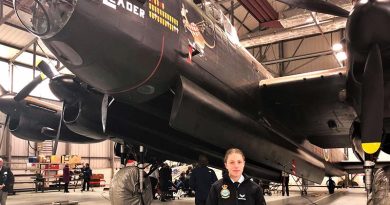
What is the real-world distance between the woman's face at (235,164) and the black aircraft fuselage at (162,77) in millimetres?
2505

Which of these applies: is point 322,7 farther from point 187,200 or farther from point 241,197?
point 187,200

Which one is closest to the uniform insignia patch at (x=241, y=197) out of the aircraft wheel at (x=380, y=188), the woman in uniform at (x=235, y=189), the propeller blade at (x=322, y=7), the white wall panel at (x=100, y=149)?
the woman in uniform at (x=235, y=189)

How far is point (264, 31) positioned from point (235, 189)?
17249 millimetres

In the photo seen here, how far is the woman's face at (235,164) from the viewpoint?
2.96 meters

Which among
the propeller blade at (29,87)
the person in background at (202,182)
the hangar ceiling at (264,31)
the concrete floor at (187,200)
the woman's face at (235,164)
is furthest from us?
the hangar ceiling at (264,31)

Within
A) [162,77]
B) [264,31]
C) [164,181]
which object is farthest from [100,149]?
[162,77]

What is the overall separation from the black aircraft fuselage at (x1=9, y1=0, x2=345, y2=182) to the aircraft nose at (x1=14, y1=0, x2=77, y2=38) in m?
0.01

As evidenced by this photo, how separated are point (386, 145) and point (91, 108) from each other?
602 centimetres

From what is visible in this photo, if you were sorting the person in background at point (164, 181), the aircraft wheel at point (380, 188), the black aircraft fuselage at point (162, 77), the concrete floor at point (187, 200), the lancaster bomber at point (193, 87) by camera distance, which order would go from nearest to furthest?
the black aircraft fuselage at point (162, 77), the lancaster bomber at point (193, 87), the aircraft wheel at point (380, 188), the concrete floor at point (187, 200), the person in background at point (164, 181)

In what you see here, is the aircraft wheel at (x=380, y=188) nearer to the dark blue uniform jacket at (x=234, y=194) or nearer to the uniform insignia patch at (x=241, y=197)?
the dark blue uniform jacket at (x=234, y=194)

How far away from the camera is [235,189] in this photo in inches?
119

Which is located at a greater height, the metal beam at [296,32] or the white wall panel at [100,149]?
the metal beam at [296,32]

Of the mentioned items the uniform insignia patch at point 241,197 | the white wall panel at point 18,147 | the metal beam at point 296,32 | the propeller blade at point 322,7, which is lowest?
the uniform insignia patch at point 241,197

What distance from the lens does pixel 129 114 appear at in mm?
6953
